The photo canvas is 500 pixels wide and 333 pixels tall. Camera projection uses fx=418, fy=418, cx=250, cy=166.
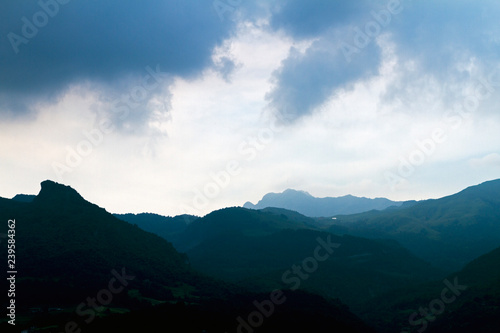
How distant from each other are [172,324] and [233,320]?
32.0m

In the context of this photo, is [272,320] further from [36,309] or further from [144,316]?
[36,309]

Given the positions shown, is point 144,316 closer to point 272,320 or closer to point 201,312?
point 201,312

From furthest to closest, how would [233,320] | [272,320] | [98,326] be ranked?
[272,320]
[233,320]
[98,326]

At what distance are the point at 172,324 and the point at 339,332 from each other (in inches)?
3026

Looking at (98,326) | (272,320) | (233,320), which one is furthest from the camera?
(272,320)

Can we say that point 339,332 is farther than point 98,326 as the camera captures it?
Yes

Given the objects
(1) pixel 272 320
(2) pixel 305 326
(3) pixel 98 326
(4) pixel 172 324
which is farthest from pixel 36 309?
(2) pixel 305 326

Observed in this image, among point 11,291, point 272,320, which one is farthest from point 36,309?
point 272,320

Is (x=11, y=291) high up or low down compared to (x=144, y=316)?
up

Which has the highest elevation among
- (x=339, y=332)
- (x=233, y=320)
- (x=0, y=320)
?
(x=0, y=320)

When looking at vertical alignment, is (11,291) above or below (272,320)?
above

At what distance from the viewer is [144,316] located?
6412 inches

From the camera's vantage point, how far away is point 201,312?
183375mm

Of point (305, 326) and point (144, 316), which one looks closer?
point (144, 316)
